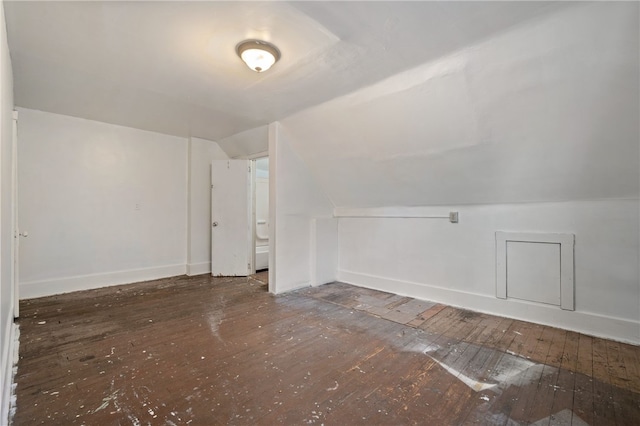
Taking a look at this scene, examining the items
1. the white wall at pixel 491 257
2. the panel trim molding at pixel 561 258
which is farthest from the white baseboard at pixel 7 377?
the panel trim molding at pixel 561 258

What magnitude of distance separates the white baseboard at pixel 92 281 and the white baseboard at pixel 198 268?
13cm

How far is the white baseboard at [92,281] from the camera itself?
3.63 metres

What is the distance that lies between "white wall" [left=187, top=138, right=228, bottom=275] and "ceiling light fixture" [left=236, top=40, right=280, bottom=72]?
307 cm

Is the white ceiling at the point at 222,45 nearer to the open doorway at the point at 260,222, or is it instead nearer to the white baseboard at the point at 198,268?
the open doorway at the point at 260,222

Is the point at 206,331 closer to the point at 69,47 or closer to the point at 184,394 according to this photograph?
the point at 184,394

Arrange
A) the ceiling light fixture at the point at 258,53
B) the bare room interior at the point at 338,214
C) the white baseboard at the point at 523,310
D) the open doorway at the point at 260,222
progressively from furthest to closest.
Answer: the open doorway at the point at 260,222 < the white baseboard at the point at 523,310 < the ceiling light fixture at the point at 258,53 < the bare room interior at the point at 338,214

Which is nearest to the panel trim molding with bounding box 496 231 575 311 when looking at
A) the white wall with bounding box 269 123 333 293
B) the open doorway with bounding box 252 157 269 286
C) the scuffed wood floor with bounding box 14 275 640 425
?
the scuffed wood floor with bounding box 14 275 640 425

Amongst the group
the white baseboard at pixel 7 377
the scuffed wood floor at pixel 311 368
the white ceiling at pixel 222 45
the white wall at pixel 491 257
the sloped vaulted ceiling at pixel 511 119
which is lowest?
the scuffed wood floor at pixel 311 368

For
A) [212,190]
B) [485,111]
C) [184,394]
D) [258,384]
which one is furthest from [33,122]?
[485,111]

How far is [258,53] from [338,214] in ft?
9.23

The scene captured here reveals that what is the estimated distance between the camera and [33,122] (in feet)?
11.9

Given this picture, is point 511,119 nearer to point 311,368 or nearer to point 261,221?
point 311,368

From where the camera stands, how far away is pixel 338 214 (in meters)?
4.60

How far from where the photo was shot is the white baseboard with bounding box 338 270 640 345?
2.48m
